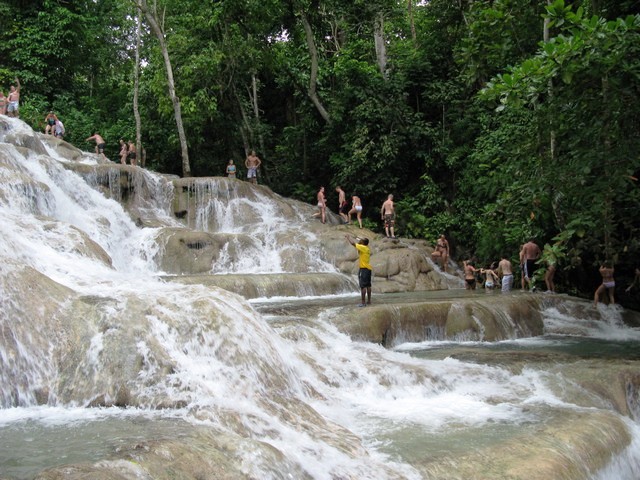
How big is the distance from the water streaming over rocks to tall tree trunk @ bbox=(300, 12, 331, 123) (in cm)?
1251

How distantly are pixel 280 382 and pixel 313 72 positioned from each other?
697 inches

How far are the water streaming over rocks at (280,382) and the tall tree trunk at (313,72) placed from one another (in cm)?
1251

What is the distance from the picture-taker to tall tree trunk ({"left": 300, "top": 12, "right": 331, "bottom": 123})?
2214 cm

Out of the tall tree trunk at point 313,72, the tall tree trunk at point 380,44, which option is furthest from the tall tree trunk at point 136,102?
the tall tree trunk at point 380,44

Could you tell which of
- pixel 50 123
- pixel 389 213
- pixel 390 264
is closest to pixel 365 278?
pixel 390 264

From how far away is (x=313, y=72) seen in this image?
72.8 ft

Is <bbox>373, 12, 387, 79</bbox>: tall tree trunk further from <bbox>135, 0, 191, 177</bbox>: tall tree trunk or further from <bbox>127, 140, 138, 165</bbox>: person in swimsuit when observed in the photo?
<bbox>127, 140, 138, 165</bbox>: person in swimsuit

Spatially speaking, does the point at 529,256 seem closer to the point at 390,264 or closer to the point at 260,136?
the point at 390,264

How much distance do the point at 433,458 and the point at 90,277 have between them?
209 inches

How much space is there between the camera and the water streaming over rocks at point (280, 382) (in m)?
4.46

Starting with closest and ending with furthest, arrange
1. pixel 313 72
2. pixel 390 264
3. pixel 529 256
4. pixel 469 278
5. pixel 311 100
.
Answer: pixel 529 256 < pixel 469 278 < pixel 390 264 < pixel 313 72 < pixel 311 100

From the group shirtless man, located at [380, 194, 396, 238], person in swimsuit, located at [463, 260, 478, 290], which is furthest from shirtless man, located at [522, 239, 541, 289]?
shirtless man, located at [380, 194, 396, 238]

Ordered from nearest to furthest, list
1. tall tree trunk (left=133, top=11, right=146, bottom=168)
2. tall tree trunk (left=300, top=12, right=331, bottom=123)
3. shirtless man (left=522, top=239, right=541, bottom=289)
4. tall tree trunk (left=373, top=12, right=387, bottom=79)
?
shirtless man (left=522, top=239, right=541, bottom=289) → tall tree trunk (left=300, top=12, right=331, bottom=123) → tall tree trunk (left=133, top=11, right=146, bottom=168) → tall tree trunk (left=373, top=12, right=387, bottom=79)

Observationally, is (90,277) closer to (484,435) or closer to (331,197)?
(484,435)
